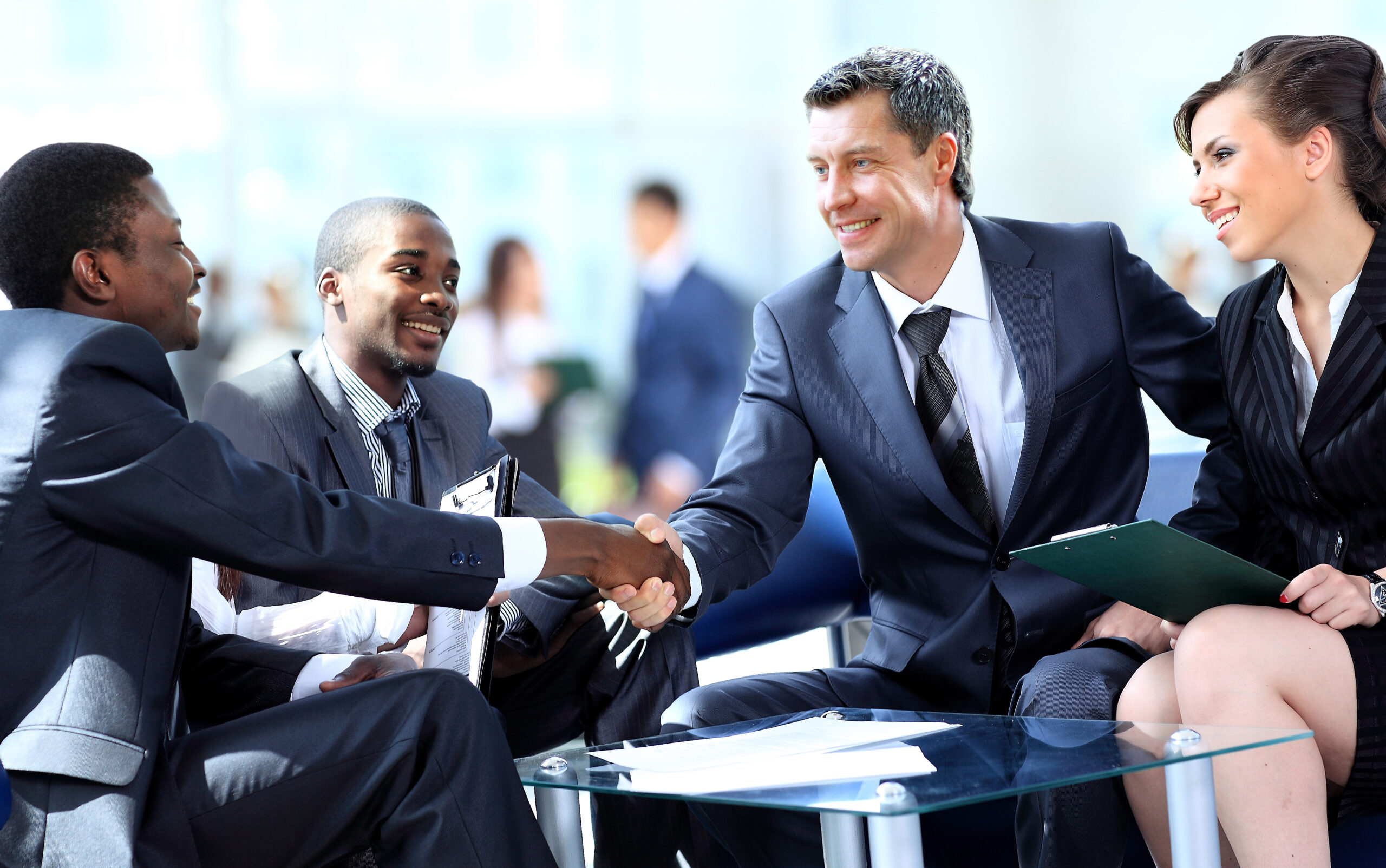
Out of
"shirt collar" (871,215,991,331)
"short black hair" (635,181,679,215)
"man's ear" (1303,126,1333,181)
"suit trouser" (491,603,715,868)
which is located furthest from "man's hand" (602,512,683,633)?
"short black hair" (635,181,679,215)

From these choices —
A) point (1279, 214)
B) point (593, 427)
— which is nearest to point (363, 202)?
point (1279, 214)

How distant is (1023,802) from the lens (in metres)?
1.79

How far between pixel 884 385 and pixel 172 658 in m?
1.19

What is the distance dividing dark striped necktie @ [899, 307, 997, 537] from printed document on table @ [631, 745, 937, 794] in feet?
2.47

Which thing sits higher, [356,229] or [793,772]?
[356,229]

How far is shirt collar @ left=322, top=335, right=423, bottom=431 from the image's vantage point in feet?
7.72

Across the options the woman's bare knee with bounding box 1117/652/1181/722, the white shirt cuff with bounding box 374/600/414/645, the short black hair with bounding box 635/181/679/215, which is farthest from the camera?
the short black hair with bounding box 635/181/679/215

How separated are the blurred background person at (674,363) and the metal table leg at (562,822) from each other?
379 centimetres

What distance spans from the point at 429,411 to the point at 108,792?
45.7 inches

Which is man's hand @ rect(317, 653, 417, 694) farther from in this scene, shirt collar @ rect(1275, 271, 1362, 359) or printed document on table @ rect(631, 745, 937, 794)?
→ shirt collar @ rect(1275, 271, 1362, 359)

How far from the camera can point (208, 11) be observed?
→ 5.73 m

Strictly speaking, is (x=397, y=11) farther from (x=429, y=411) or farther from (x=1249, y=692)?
(x=1249, y=692)

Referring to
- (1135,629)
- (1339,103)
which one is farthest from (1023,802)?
(1339,103)

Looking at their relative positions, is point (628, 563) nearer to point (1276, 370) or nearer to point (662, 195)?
point (1276, 370)
